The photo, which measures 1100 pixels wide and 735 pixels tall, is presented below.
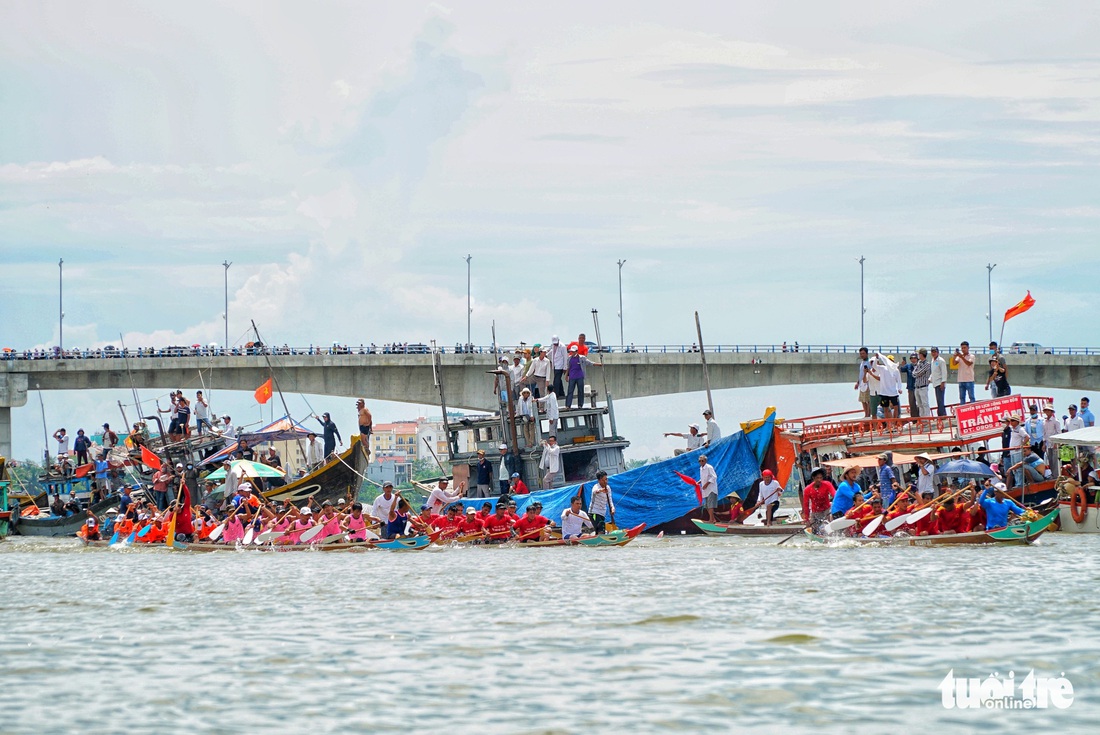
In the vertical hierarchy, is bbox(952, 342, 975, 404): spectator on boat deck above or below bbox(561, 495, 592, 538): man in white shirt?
above

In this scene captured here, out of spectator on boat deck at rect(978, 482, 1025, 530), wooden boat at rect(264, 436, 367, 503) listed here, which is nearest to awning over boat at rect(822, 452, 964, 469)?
spectator on boat deck at rect(978, 482, 1025, 530)

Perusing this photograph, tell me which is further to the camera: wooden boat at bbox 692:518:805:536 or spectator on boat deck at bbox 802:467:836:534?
wooden boat at bbox 692:518:805:536

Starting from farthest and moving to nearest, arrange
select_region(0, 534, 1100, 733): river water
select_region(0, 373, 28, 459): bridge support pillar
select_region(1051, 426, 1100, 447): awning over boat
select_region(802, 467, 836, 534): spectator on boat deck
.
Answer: select_region(0, 373, 28, 459): bridge support pillar → select_region(1051, 426, 1100, 447): awning over boat → select_region(802, 467, 836, 534): spectator on boat deck → select_region(0, 534, 1100, 733): river water

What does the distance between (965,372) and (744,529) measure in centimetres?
706

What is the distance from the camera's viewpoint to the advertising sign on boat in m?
29.1

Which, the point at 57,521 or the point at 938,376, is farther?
the point at 57,521

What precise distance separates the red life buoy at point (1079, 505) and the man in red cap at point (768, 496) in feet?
18.6

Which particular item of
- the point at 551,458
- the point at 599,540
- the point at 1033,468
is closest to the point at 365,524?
the point at 551,458

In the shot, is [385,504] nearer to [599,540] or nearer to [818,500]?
[599,540]

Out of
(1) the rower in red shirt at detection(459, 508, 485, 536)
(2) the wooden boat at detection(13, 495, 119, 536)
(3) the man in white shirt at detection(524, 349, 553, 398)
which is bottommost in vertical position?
(2) the wooden boat at detection(13, 495, 119, 536)

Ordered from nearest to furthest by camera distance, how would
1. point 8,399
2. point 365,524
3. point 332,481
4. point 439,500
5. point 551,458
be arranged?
point 365,524 < point 439,500 < point 551,458 < point 332,481 < point 8,399

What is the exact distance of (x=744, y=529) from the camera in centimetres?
2775

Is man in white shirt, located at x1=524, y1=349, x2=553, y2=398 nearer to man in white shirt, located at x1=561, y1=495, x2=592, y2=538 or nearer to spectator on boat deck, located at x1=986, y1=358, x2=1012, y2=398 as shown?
man in white shirt, located at x1=561, y1=495, x2=592, y2=538

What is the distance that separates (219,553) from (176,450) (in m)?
13.9
